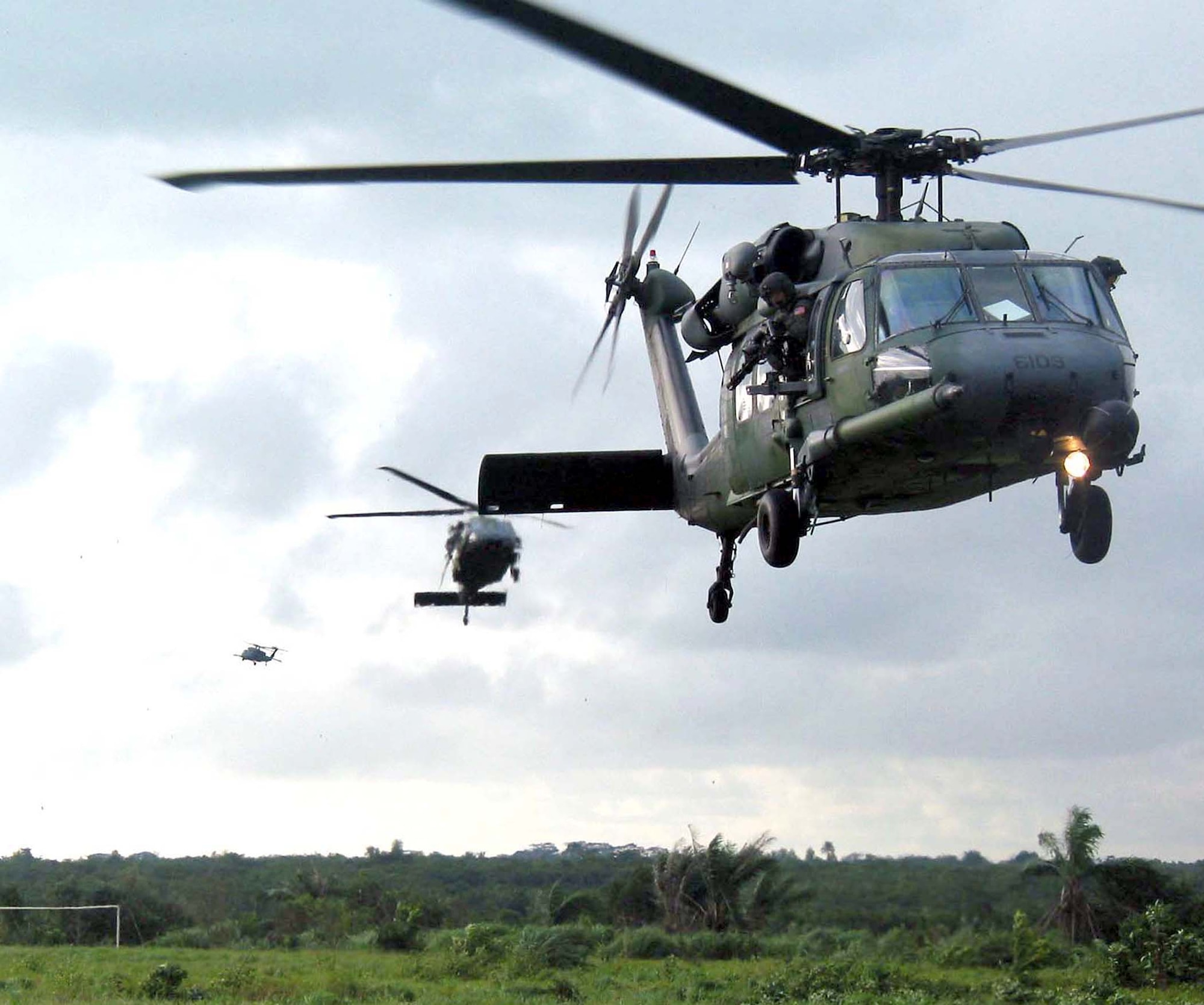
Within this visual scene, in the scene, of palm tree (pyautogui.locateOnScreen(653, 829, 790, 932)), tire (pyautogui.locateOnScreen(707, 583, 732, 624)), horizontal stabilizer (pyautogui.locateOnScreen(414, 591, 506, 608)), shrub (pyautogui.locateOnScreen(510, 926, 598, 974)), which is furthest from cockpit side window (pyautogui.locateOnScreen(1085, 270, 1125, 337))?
palm tree (pyautogui.locateOnScreen(653, 829, 790, 932))

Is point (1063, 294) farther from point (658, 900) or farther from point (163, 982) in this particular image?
point (658, 900)

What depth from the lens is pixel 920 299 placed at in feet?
43.6

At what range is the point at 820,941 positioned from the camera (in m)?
44.8

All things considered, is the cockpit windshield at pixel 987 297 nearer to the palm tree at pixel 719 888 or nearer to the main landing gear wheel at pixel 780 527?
the main landing gear wheel at pixel 780 527

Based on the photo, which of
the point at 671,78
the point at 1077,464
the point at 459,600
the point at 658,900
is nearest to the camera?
the point at 671,78

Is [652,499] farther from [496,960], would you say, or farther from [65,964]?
[65,964]

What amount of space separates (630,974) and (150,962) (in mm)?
11862

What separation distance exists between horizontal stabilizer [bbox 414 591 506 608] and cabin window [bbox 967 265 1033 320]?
29.8 feet

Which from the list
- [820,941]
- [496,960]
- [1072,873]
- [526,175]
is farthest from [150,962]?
[526,175]

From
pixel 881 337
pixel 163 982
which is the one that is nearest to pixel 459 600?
pixel 881 337

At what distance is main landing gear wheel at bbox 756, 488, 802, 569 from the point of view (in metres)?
14.6

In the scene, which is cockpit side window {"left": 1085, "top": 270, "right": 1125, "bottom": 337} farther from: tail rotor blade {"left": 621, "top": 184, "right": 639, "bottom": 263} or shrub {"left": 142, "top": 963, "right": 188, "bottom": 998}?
shrub {"left": 142, "top": 963, "right": 188, "bottom": 998}

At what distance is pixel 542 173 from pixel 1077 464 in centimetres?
511

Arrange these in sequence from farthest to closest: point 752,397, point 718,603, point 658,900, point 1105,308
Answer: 1. point 658,900
2. point 718,603
3. point 752,397
4. point 1105,308
